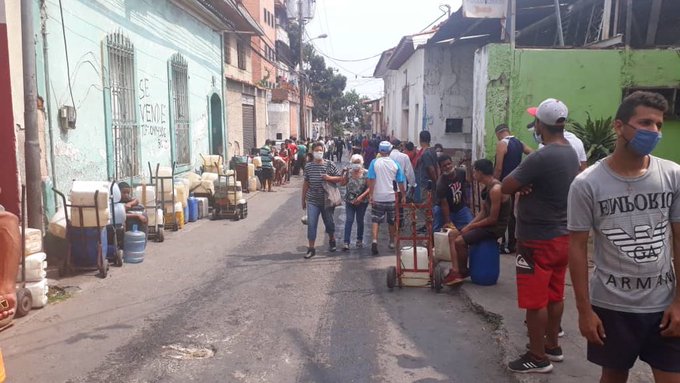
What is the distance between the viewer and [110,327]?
18.1 ft

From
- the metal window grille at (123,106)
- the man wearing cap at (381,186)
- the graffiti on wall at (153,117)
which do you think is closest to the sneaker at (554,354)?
the man wearing cap at (381,186)

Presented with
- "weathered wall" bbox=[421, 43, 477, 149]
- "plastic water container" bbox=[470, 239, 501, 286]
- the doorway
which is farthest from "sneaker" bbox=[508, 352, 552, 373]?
the doorway

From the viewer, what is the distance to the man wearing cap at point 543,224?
13.6ft

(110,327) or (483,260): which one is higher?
(483,260)

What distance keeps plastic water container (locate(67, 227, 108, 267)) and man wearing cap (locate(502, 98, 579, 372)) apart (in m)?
5.38

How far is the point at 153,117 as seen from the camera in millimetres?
12453

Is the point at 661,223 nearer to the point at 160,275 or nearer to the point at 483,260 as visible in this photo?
the point at 483,260

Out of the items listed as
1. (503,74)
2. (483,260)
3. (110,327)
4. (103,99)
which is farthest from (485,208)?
(103,99)

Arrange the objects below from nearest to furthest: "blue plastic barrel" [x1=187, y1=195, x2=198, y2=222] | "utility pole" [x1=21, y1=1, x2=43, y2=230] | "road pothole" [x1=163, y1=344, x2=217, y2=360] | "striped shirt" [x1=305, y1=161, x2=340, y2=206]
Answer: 1. "road pothole" [x1=163, y1=344, x2=217, y2=360]
2. "utility pole" [x1=21, y1=1, x2=43, y2=230]
3. "striped shirt" [x1=305, y1=161, x2=340, y2=206]
4. "blue plastic barrel" [x1=187, y1=195, x2=198, y2=222]

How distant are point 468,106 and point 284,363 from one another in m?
13.0

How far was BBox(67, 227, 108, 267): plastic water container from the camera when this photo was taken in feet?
24.2

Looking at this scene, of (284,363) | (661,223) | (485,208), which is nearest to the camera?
(661,223)

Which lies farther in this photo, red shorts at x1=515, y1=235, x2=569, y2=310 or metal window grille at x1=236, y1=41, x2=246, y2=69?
metal window grille at x1=236, y1=41, x2=246, y2=69

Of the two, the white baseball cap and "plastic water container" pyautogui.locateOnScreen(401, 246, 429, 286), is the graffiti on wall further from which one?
the white baseball cap
